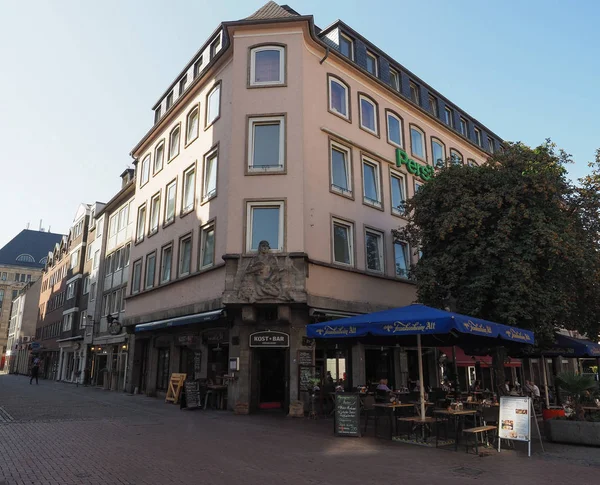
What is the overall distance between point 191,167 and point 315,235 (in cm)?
806

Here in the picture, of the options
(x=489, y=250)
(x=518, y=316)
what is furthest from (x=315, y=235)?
(x=518, y=316)

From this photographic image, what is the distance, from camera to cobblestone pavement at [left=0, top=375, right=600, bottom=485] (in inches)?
287

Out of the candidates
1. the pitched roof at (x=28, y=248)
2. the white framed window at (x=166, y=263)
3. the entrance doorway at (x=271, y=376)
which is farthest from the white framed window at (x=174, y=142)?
the pitched roof at (x=28, y=248)

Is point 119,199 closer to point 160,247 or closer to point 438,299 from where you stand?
point 160,247

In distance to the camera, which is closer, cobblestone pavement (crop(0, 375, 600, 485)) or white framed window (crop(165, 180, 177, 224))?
cobblestone pavement (crop(0, 375, 600, 485))

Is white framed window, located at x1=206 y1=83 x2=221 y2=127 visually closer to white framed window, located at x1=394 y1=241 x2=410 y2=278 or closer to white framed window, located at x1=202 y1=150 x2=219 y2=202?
white framed window, located at x1=202 y1=150 x2=219 y2=202

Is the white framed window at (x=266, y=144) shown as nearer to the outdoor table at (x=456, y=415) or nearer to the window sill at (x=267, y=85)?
the window sill at (x=267, y=85)

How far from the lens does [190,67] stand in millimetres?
24984

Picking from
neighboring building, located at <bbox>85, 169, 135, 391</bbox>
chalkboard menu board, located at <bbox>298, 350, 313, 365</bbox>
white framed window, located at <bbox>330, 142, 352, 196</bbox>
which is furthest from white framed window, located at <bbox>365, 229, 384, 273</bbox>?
neighboring building, located at <bbox>85, 169, 135, 391</bbox>

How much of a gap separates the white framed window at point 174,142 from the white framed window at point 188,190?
7.66ft

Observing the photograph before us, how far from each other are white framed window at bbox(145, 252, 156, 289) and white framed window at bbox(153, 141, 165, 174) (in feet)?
A: 16.5

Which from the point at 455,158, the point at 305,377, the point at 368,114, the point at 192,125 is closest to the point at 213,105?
the point at 192,125

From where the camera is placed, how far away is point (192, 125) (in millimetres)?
23922

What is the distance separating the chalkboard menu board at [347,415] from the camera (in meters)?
11.5
